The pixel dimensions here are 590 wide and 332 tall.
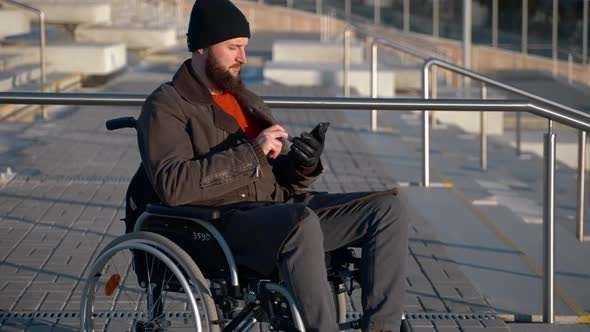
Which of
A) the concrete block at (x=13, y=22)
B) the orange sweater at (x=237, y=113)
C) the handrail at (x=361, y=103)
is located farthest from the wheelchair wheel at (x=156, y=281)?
the concrete block at (x=13, y=22)

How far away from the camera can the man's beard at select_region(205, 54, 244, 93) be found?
171 inches

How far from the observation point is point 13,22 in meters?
17.2

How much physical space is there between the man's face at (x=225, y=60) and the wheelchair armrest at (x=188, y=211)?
0.50 m

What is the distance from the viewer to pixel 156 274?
4.22 metres

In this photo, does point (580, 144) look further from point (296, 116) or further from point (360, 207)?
point (296, 116)

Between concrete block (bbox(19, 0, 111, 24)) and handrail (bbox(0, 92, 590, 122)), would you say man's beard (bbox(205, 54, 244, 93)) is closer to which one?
handrail (bbox(0, 92, 590, 122))

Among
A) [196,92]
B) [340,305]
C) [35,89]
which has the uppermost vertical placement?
[196,92]

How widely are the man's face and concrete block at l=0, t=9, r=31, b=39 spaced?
→ 12577 millimetres

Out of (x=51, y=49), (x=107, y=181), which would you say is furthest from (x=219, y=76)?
(x=51, y=49)

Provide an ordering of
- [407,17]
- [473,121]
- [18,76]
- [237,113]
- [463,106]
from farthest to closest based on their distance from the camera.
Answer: [407,17] → [473,121] → [18,76] → [463,106] → [237,113]

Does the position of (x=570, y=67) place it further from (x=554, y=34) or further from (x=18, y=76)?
(x=18, y=76)

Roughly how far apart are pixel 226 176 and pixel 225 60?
46 centimetres

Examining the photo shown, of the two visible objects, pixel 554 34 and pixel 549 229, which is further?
pixel 554 34

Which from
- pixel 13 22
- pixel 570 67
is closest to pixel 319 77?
pixel 13 22
